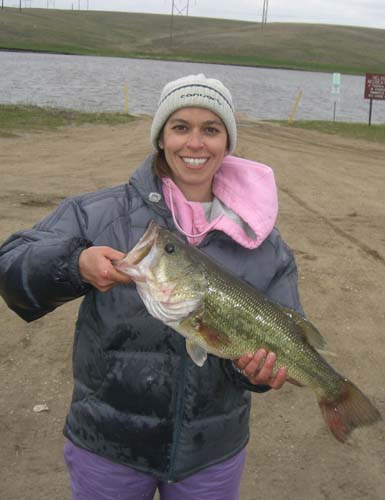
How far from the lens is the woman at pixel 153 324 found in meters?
2.77

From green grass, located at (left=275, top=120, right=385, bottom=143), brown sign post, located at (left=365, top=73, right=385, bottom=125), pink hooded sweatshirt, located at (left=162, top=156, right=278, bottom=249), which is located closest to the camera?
pink hooded sweatshirt, located at (left=162, top=156, right=278, bottom=249)

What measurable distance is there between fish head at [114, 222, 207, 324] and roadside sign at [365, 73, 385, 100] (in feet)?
87.5

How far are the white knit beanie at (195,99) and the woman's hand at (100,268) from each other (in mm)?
919

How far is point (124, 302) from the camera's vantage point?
288 cm

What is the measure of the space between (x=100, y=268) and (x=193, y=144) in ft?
2.89

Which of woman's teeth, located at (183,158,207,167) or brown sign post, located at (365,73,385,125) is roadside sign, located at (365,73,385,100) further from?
woman's teeth, located at (183,158,207,167)

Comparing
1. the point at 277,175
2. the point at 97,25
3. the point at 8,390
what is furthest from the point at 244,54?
the point at 8,390

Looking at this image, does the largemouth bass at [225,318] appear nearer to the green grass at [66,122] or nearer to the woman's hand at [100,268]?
the woman's hand at [100,268]

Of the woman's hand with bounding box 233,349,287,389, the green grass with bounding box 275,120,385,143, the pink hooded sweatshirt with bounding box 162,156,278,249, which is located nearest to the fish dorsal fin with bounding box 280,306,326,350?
the woman's hand with bounding box 233,349,287,389

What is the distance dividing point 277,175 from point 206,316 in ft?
36.8

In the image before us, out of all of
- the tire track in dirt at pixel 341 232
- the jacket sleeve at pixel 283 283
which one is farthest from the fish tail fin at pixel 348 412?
the tire track in dirt at pixel 341 232

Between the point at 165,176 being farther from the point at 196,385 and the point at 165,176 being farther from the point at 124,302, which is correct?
the point at 196,385

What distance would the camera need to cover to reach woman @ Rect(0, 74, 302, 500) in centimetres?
277

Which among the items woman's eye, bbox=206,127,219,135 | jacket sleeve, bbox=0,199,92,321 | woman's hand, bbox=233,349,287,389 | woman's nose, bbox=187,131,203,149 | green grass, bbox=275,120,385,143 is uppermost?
woman's eye, bbox=206,127,219,135
